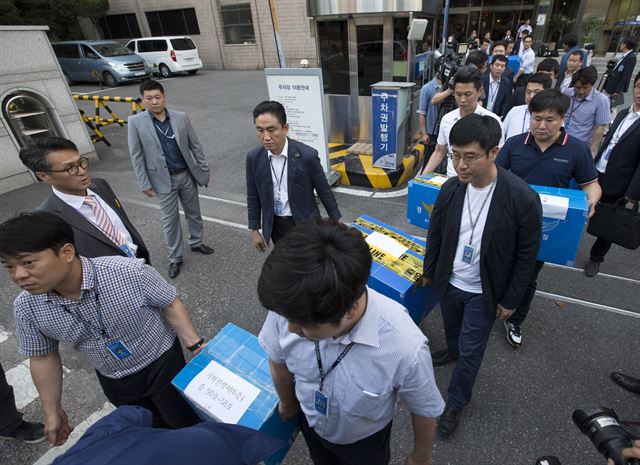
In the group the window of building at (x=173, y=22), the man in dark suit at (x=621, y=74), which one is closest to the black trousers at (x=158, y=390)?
the man in dark suit at (x=621, y=74)

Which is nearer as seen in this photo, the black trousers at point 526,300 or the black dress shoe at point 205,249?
the black trousers at point 526,300

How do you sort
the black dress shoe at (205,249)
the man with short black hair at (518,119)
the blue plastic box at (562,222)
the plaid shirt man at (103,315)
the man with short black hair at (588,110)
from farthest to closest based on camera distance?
the black dress shoe at (205,249) → the man with short black hair at (588,110) → the man with short black hair at (518,119) → the blue plastic box at (562,222) → the plaid shirt man at (103,315)

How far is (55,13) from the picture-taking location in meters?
18.2

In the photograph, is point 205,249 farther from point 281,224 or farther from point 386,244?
point 386,244

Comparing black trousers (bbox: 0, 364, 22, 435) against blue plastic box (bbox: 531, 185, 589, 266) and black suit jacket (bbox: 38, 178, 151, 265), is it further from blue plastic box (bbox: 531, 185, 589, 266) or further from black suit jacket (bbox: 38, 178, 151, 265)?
blue plastic box (bbox: 531, 185, 589, 266)

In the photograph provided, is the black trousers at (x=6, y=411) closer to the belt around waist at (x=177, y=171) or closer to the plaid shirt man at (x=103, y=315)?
the plaid shirt man at (x=103, y=315)

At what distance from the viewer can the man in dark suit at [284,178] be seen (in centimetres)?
285

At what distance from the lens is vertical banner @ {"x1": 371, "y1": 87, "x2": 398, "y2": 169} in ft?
17.8

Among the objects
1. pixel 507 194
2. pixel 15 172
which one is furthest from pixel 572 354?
pixel 15 172

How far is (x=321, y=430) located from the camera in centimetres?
142

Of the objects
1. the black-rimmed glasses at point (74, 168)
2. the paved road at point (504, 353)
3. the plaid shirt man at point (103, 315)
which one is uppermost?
the black-rimmed glasses at point (74, 168)

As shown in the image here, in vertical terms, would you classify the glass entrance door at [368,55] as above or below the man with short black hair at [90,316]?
above

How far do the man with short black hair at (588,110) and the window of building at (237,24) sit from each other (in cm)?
1862

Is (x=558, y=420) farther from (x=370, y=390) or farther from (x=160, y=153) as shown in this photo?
(x=160, y=153)
